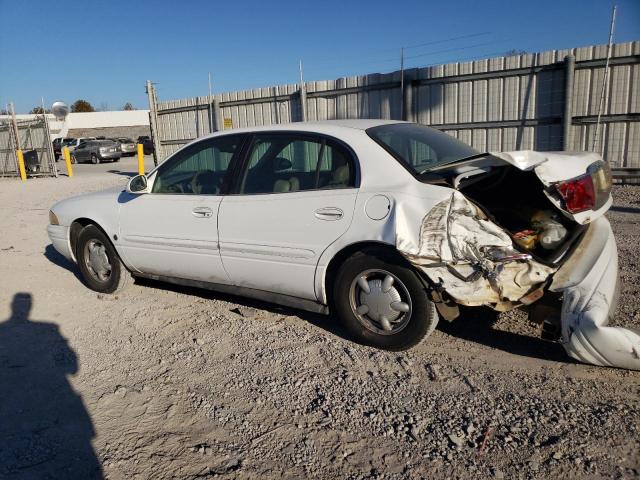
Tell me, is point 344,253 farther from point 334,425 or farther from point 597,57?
point 597,57

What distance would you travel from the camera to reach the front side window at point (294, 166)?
377 centimetres

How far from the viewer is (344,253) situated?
3691mm

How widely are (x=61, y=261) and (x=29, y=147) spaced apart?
16.1m

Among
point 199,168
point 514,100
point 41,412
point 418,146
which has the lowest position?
point 41,412

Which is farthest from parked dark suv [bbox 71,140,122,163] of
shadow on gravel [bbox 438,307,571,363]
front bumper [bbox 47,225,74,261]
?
shadow on gravel [bbox 438,307,571,363]

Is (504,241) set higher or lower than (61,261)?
higher

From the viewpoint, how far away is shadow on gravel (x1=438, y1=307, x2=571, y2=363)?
11.8 ft

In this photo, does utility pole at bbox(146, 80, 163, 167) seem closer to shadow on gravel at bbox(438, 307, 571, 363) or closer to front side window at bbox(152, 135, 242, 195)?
front side window at bbox(152, 135, 242, 195)

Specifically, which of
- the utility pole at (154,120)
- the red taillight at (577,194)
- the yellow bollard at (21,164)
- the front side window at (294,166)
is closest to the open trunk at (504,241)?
the red taillight at (577,194)

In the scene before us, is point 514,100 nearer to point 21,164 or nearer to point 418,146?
point 418,146

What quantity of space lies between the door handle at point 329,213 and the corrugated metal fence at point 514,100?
7.62 meters

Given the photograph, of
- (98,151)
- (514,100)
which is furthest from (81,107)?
(514,100)

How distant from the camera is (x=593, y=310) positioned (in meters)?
2.99

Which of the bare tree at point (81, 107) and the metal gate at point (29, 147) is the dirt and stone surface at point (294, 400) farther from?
the bare tree at point (81, 107)
